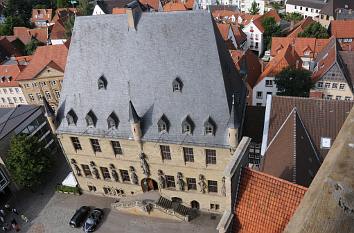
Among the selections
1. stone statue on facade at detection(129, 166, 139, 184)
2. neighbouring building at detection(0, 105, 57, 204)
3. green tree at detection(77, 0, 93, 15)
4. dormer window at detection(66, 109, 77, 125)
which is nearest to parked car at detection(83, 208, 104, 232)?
stone statue on facade at detection(129, 166, 139, 184)

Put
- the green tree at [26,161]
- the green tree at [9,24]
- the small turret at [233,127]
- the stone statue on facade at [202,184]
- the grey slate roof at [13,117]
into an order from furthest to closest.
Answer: the green tree at [9,24] < the grey slate roof at [13,117] < the green tree at [26,161] < the stone statue on facade at [202,184] < the small turret at [233,127]

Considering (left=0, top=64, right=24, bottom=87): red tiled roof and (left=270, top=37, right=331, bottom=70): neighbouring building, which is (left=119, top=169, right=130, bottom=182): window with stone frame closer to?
(left=0, top=64, right=24, bottom=87): red tiled roof

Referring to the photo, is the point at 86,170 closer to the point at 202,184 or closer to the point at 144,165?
the point at 144,165

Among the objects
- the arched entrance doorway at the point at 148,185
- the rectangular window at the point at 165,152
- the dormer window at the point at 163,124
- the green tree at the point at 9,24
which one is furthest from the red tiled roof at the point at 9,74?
the green tree at the point at 9,24

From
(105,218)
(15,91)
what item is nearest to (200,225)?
(105,218)

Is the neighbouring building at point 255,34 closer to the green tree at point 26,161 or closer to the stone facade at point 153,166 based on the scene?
the stone facade at point 153,166

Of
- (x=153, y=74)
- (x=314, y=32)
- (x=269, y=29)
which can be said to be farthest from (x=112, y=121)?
(x=269, y=29)

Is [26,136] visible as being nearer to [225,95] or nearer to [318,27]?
[225,95]
